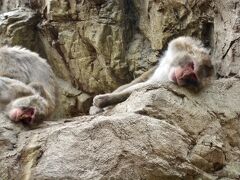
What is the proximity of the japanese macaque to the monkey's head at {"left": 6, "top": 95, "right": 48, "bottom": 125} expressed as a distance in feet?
2.20

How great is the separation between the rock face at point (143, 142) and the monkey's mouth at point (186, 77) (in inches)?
3.8

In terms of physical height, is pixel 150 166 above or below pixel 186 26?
below

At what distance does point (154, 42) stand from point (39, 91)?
215 cm

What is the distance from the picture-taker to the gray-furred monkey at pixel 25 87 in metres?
5.31

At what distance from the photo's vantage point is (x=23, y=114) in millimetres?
5230

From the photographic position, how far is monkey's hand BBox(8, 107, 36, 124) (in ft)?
17.1

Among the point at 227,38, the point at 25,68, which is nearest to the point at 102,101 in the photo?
the point at 25,68

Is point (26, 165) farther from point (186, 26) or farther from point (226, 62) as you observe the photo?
point (186, 26)

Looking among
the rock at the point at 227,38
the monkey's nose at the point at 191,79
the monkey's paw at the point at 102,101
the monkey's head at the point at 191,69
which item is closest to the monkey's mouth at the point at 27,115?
the monkey's paw at the point at 102,101

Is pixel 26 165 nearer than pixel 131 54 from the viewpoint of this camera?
Yes

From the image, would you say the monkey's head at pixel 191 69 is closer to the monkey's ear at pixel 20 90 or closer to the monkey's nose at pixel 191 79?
the monkey's nose at pixel 191 79

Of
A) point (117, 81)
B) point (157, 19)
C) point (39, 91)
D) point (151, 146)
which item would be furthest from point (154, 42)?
point (151, 146)

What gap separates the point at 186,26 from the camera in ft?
23.3

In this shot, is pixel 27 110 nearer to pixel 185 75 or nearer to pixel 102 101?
pixel 102 101
